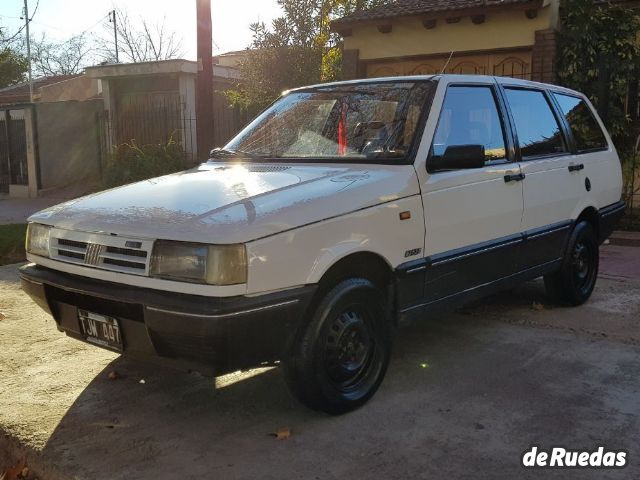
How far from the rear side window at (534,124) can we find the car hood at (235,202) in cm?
139

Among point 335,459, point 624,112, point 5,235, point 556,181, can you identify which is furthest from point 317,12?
point 335,459

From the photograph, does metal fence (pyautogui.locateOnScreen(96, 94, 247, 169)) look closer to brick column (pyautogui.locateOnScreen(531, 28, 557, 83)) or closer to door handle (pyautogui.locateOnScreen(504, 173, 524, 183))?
brick column (pyautogui.locateOnScreen(531, 28, 557, 83))

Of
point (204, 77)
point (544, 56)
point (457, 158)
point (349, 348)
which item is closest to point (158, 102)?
point (204, 77)

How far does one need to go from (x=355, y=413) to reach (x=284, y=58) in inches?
469

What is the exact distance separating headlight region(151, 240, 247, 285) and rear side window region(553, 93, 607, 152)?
11.6 ft

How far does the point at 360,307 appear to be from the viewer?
346cm

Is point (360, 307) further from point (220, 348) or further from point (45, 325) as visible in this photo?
point (45, 325)

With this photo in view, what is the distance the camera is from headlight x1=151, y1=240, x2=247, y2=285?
113 inches

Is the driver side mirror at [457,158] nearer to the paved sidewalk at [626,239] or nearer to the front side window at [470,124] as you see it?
the front side window at [470,124]

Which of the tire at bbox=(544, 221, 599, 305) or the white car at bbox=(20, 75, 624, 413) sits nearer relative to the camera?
the white car at bbox=(20, 75, 624, 413)

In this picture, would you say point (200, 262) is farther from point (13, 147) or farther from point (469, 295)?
point (13, 147)

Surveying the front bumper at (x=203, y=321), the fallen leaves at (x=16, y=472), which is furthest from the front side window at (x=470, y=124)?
the fallen leaves at (x=16, y=472)

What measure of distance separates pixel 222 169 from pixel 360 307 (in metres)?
1.36

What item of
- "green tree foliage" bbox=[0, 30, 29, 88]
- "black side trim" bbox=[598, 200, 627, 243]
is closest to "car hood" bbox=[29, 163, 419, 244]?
"black side trim" bbox=[598, 200, 627, 243]
